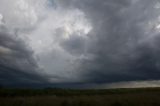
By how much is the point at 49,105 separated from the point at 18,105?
11.9ft

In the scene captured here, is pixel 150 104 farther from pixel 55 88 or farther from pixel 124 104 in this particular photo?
pixel 55 88

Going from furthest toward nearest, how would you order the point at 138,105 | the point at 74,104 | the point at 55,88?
1. the point at 55,88
2. the point at 74,104
3. the point at 138,105

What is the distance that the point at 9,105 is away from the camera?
87.6 ft

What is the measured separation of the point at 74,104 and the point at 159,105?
10.0 metres

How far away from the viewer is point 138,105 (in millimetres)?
26312

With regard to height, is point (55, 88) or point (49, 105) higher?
point (55, 88)

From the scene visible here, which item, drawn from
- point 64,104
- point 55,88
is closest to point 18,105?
point 64,104

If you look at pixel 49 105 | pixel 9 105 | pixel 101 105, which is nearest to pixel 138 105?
pixel 101 105

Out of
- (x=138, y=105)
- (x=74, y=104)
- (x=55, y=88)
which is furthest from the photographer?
(x=55, y=88)

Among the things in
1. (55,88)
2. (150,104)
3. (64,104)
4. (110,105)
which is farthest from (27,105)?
(55,88)

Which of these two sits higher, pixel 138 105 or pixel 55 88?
pixel 55 88

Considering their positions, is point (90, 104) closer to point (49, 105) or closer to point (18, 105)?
point (49, 105)

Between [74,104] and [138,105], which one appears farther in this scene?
[74,104]

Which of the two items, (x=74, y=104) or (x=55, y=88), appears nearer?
(x=74, y=104)
